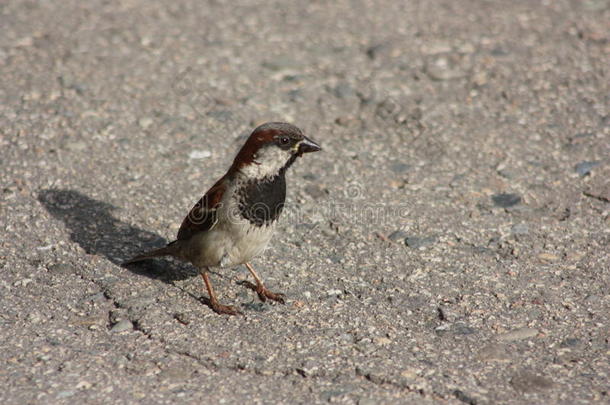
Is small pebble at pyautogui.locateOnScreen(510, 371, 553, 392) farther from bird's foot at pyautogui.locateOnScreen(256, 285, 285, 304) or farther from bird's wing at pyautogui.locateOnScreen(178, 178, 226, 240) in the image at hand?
bird's wing at pyautogui.locateOnScreen(178, 178, 226, 240)

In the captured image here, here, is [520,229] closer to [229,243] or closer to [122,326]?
[229,243]

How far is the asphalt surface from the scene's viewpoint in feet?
12.8

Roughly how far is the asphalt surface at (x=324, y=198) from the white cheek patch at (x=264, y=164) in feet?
2.40

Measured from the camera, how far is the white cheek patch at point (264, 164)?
14.5ft

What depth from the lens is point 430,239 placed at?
5.14m

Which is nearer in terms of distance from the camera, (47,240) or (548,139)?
(47,240)

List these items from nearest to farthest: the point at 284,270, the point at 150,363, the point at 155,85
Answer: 1. the point at 150,363
2. the point at 284,270
3. the point at 155,85

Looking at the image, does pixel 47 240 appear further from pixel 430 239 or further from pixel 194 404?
pixel 430 239

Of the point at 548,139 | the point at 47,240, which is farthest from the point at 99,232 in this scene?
the point at 548,139

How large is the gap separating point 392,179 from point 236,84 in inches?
76.4

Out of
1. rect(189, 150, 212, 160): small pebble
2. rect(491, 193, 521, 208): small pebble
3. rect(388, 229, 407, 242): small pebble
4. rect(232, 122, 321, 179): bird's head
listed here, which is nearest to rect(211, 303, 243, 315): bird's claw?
rect(232, 122, 321, 179): bird's head

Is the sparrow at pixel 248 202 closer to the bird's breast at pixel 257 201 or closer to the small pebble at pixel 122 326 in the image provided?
the bird's breast at pixel 257 201

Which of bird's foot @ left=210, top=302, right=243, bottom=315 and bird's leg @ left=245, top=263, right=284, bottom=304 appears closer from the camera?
bird's foot @ left=210, top=302, right=243, bottom=315

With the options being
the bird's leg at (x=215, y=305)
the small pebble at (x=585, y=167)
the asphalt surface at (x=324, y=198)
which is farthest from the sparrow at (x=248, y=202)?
the small pebble at (x=585, y=167)
